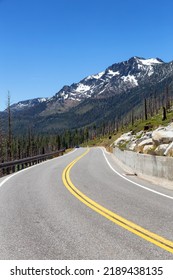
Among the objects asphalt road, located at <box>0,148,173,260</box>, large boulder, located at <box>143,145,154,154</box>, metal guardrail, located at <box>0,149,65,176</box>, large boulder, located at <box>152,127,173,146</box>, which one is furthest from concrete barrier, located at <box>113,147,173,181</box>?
metal guardrail, located at <box>0,149,65,176</box>

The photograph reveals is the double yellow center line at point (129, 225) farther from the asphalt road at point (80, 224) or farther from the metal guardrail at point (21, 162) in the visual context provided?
the metal guardrail at point (21, 162)

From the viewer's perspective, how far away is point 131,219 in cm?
876

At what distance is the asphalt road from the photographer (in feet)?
20.4

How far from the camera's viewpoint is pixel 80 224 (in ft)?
27.5

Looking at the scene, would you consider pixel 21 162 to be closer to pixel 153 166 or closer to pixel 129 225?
pixel 153 166

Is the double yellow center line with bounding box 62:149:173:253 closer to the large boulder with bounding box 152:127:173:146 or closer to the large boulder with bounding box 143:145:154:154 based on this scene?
the large boulder with bounding box 152:127:173:146

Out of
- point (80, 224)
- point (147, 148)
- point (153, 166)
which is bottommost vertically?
point (80, 224)

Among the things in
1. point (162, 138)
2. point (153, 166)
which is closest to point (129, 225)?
point (153, 166)

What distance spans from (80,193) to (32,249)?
700 cm

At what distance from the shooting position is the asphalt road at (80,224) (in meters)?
6.22

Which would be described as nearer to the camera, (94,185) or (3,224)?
(3,224)

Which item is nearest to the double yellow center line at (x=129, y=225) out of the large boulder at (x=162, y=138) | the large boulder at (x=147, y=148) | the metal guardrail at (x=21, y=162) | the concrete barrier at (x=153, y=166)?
the concrete barrier at (x=153, y=166)
